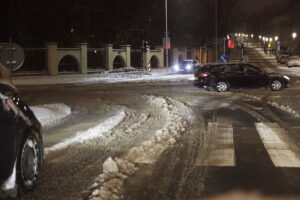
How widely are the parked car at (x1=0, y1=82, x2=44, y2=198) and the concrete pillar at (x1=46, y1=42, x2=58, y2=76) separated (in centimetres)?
3705

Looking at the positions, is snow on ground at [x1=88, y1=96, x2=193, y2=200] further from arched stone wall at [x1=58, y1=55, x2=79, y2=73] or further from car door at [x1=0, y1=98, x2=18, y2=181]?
arched stone wall at [x1=58, y1=55, x2=79, y2=73]

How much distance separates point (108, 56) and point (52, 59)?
812 centimetres

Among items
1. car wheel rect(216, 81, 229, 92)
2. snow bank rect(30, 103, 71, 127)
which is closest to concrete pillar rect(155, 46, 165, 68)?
car wheel rect(216, 81, 229, 92)

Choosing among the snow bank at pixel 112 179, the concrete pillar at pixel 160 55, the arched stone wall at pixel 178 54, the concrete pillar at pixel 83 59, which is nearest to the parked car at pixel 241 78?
the snow bank at pixel 112 179

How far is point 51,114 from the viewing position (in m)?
14.7

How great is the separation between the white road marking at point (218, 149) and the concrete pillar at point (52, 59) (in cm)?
3281

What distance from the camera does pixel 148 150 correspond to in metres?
9.14

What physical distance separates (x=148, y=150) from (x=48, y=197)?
3.27 m

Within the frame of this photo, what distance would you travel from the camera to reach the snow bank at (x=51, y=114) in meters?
13.4

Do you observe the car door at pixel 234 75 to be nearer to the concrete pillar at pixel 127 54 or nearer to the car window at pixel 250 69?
the car window at pixel 250 69

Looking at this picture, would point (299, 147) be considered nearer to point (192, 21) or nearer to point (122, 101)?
point (122, 101)

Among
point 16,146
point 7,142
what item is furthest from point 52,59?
point 7,142

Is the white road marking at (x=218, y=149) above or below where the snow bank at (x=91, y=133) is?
below

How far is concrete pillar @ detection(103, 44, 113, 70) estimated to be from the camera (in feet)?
165
